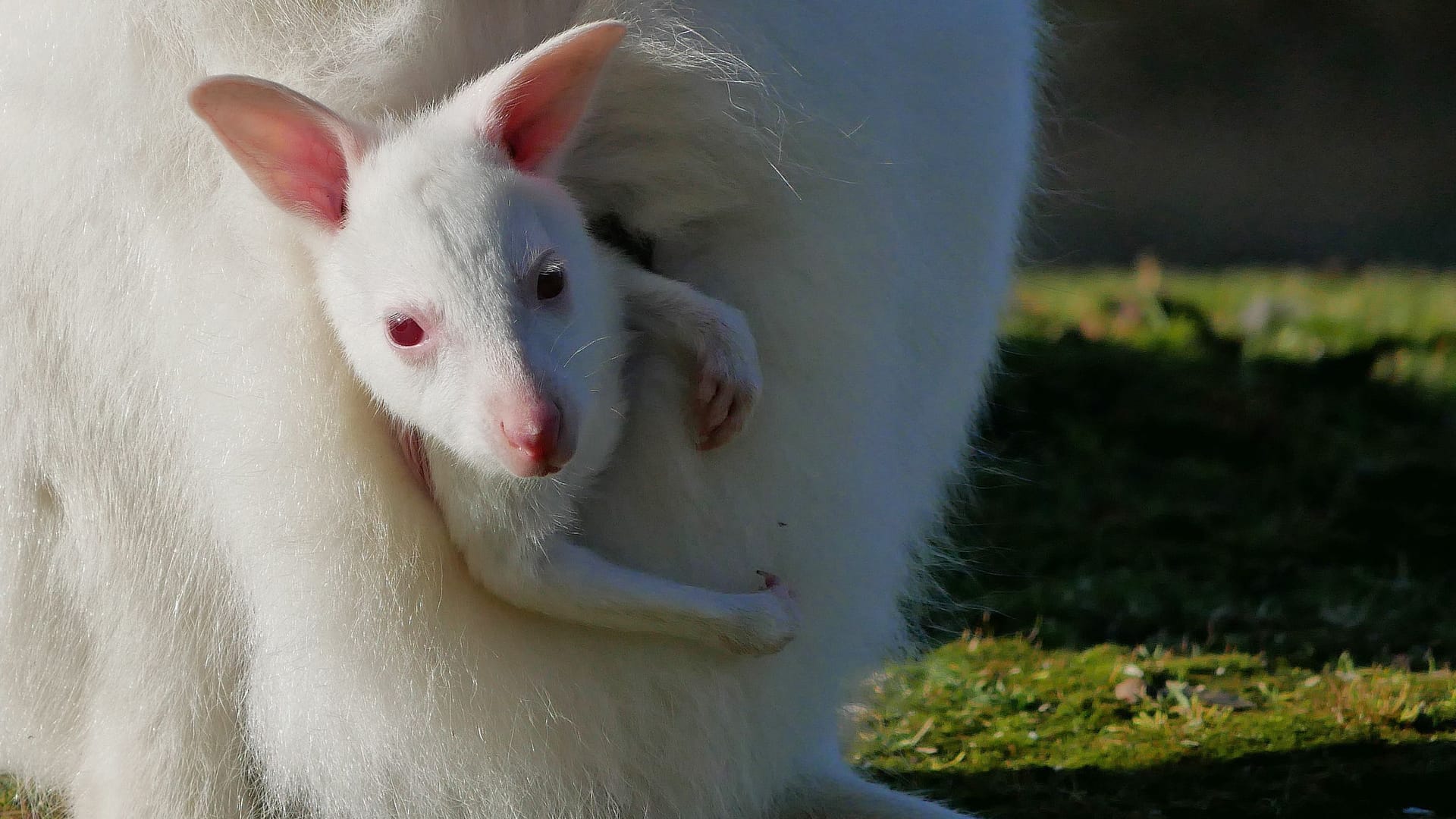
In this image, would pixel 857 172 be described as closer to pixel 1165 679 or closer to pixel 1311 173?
pixel 1165 679

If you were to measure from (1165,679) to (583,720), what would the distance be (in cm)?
157

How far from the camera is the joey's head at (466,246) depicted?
1861 mm

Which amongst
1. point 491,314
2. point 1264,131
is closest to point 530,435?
point 491,314

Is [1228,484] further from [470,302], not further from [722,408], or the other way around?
[470,302]

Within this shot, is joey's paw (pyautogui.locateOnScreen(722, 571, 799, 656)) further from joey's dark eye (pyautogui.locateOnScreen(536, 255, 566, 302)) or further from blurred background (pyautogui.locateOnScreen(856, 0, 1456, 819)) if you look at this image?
blurred background (pyautogui.locateOnScreen(856, 0, 1456, 819))

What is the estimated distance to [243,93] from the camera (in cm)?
186

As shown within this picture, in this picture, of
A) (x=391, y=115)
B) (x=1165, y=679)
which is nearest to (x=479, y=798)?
(x=391, y=115)

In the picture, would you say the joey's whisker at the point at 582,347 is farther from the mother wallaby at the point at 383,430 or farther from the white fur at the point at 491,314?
the mother wallaby at the point at 383,430

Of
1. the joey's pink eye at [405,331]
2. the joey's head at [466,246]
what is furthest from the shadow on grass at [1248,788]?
the joey's pink eye at [405,331]

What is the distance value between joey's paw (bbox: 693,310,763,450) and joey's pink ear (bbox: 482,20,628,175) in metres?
0.31

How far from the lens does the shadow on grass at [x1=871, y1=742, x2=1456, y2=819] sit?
2812 millimetres

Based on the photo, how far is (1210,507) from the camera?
4.71m

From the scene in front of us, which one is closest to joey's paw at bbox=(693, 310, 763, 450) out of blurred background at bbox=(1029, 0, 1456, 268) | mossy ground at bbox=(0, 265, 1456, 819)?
mossy ground at bbox=(0, 265, 1456, 819)

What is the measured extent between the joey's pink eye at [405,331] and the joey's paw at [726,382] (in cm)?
42
